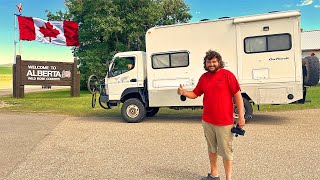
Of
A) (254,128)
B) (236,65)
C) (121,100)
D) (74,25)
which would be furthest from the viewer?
(74,25)

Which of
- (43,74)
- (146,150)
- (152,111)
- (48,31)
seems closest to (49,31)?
(48,31)

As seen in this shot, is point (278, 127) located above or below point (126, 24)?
below

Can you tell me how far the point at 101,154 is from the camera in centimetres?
630

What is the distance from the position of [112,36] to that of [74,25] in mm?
6081

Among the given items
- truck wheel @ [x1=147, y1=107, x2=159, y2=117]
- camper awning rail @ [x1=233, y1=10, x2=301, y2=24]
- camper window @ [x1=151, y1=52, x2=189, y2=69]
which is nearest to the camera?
camper awning rail @ [x1=233, y1=10, x2=301, y2=24]

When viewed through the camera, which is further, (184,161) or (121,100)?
(121,100)

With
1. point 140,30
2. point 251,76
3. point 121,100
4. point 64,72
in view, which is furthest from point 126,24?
point 251,76

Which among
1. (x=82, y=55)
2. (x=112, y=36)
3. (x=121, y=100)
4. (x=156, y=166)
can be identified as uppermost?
(x=112, y=36)

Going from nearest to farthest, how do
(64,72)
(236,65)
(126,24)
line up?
(236,65)
(64,72)
(126,24)

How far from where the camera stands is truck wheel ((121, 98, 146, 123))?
10.7 meters

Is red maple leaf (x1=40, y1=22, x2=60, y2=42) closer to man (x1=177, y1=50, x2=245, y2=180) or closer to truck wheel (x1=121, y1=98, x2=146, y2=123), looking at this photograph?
truck wheel (x1=121, y1=98, x2=146, y2=123)

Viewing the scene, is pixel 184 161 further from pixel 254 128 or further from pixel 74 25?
pixel 74 25

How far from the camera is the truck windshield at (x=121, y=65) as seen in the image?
10.7 m

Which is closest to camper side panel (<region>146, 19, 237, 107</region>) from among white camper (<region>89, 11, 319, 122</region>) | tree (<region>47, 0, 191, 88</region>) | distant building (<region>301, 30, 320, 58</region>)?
white camper (<region>89, 11, 319, 122</region>)
